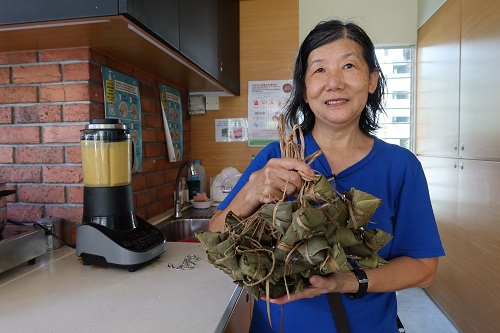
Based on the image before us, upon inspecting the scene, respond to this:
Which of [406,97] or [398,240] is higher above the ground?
[406,97]

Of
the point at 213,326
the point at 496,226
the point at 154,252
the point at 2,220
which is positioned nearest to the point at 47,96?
the point at 2,220

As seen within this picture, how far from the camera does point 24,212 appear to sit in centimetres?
150

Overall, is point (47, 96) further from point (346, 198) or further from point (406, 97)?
point (406, 97)

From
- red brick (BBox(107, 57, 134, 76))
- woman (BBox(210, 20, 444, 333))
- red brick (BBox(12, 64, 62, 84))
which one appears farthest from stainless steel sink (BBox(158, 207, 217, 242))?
woman (BBox(210, 20, 444, 333))

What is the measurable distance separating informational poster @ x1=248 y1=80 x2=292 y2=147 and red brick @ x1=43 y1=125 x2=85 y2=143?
4.70 ft

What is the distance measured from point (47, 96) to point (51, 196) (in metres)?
0.41

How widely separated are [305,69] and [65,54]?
100 cm

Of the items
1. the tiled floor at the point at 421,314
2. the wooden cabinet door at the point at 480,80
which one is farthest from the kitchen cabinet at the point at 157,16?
the tiled floor at the point at 421,314

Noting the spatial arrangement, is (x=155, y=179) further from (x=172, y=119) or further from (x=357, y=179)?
(x=357, y=179)

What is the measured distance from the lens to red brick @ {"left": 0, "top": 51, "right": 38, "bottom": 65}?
56.2 inches

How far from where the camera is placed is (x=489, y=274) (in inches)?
75.5

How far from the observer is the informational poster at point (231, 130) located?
2674 millimetres

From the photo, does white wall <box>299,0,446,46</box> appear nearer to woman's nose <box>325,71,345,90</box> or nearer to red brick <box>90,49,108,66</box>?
red brick <box>90,49,108,66</box>

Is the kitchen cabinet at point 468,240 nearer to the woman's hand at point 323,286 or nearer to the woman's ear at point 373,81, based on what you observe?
the woman's ear at point 373,81
